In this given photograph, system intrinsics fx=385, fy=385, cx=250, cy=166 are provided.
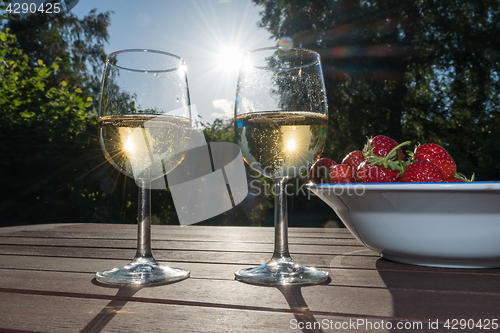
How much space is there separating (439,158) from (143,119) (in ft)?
3.23

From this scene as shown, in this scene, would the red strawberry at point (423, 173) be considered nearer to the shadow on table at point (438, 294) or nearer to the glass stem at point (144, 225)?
the shadow on table at point (438, 294)

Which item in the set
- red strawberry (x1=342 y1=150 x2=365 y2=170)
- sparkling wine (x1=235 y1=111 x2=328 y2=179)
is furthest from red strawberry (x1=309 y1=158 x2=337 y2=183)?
sparkling wine (x1=235 y1=111 x2=328 y2=179)

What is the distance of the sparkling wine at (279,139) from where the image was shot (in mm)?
1004

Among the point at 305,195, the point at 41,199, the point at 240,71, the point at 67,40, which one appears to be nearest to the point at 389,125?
the point at 305,195

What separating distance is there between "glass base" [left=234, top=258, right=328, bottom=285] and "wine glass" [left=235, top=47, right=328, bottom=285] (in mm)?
23

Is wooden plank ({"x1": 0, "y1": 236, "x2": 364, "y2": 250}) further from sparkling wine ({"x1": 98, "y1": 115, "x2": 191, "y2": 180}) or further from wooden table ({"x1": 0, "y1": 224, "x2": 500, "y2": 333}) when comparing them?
sparkling wine ({"x1": 98, "y1": 115, "x2": 191, "y2": 180})

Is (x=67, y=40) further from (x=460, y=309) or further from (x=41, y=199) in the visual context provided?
(x=460, y=309)

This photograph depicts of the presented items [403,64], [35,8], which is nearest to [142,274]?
[403,64]

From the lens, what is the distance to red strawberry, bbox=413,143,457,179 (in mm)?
1302

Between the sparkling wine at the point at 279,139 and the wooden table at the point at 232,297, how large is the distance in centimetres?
29

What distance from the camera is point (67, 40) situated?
598 inches

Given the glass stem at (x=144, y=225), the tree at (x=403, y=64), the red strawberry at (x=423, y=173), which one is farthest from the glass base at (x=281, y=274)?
the tree at (x=403, y=64)

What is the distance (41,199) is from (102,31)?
13571 millimetres

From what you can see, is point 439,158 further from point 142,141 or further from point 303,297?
point 142,141
